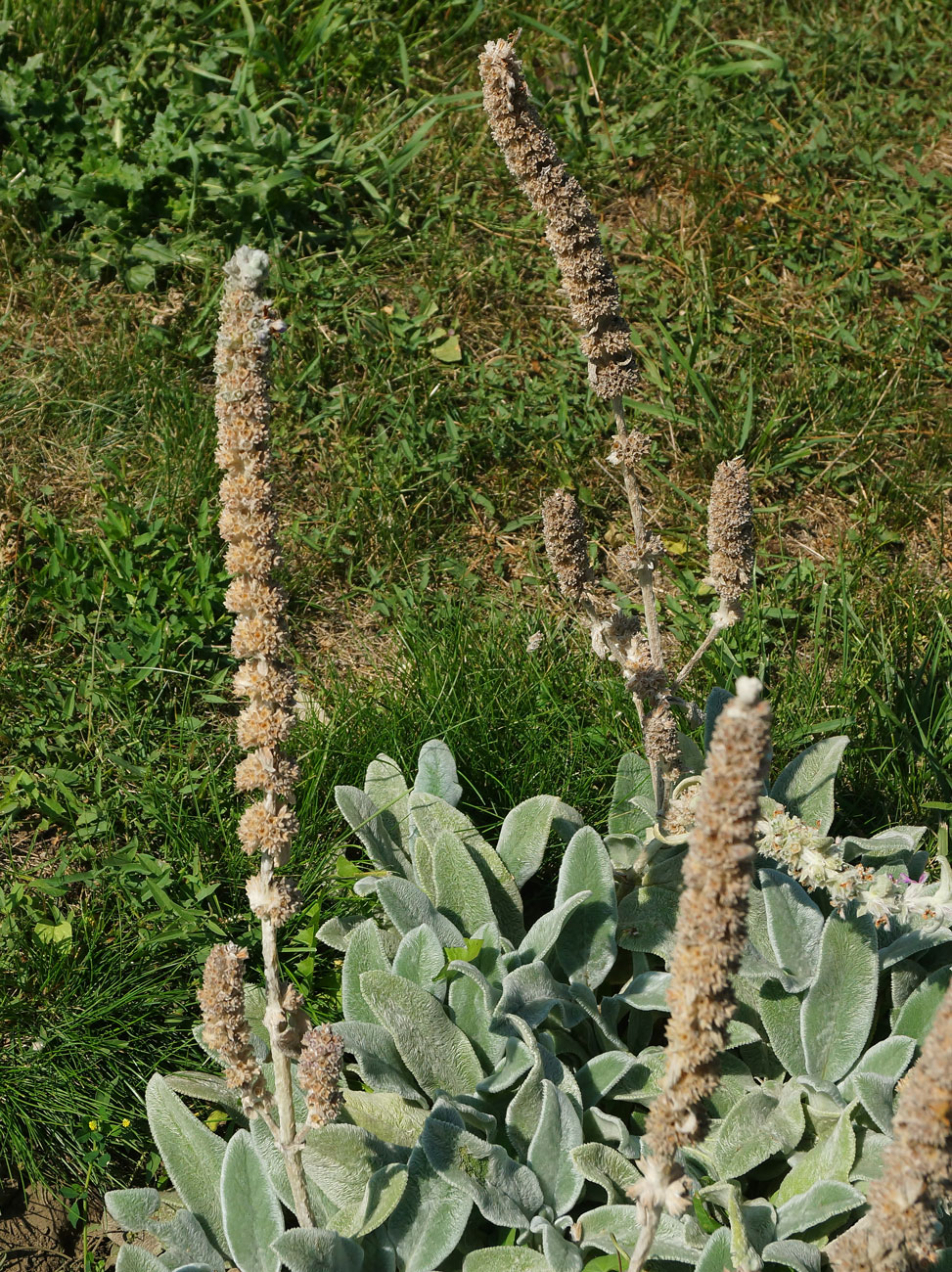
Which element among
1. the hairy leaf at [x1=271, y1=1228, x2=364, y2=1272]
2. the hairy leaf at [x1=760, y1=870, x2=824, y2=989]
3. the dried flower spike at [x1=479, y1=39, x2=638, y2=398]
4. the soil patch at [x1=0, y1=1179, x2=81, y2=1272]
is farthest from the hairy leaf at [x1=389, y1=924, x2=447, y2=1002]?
the dried flower spike at [x1=479, y1=39, x2=638, y2=398]

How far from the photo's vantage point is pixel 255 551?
7.00 feet

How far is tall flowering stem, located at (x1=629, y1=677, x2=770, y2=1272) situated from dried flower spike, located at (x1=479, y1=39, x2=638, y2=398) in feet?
3.64

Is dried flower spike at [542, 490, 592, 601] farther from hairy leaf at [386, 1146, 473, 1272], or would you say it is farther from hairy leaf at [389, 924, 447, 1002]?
hairy leaf at [386, 1146, 473, 1272]

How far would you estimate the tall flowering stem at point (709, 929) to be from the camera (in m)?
1.67

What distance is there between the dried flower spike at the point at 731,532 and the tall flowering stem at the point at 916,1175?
3.89ft

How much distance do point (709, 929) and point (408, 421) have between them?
10.3 ft

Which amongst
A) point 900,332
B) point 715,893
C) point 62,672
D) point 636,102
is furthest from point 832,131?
point 715,893

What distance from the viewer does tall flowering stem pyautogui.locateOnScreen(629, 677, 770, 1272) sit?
5.48 ft

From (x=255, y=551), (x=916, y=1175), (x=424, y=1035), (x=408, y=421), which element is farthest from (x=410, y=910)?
(x=408, y=421)

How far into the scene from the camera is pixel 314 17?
18.1ft

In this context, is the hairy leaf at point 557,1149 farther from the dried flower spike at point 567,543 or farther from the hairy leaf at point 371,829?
the dried flower spike at point 567,543

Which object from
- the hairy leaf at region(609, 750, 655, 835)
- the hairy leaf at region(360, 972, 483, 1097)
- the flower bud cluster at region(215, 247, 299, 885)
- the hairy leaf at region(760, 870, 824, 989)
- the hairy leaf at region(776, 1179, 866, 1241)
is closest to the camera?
the flower bud cluster at region(215, 247, 299, 885)

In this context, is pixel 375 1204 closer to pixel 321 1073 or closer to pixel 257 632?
pixel 321 1073

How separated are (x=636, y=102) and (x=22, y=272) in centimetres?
269
